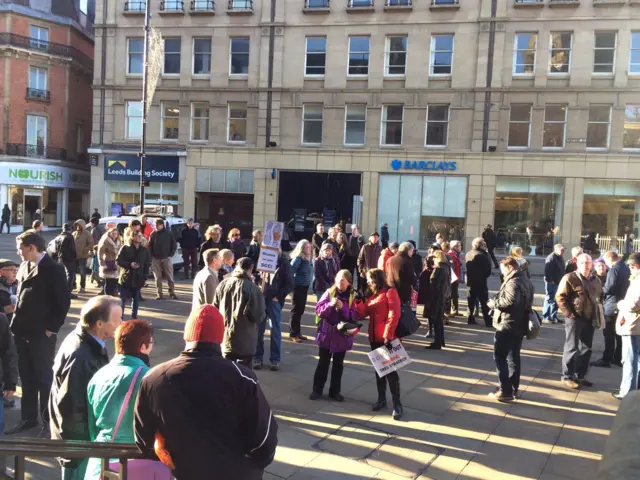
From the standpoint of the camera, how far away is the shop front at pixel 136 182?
26359 mm

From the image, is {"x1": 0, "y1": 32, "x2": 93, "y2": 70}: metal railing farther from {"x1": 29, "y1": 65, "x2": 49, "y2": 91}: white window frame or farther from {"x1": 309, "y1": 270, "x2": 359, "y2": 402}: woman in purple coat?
{"x1": 309, "y1": 270, "x2": 359, "y2": 402}: woman in purple coat

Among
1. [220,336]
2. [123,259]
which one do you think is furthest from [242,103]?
[220,336]

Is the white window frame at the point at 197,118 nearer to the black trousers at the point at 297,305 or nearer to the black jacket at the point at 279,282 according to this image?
the black trousers at the point at 297,305

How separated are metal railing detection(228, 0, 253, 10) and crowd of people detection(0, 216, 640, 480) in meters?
16.6

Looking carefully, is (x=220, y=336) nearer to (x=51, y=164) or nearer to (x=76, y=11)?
(x=51, y=164)

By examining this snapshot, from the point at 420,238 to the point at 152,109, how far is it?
602 inches

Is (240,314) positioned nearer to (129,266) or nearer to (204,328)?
(204,328)

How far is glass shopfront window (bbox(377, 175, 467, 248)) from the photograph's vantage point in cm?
2411

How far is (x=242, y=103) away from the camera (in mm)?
25750

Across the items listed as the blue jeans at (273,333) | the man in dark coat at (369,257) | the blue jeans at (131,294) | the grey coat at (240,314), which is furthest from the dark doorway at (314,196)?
the grey coat at (240,314)

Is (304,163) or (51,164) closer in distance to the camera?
(304,163)

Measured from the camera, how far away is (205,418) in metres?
2.38

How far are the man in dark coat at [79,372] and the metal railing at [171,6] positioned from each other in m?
26.3

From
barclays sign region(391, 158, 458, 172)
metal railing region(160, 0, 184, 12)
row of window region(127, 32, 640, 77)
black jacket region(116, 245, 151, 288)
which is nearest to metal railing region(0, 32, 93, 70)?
row of window region(127, 32, 640, 77)
